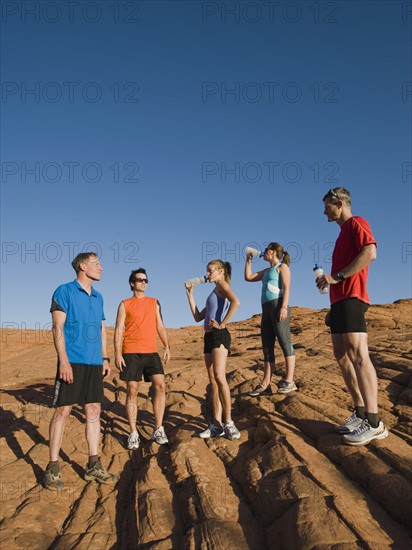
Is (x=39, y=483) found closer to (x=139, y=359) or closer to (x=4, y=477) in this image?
(x=4, y=477)

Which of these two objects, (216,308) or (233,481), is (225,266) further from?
(233,481)

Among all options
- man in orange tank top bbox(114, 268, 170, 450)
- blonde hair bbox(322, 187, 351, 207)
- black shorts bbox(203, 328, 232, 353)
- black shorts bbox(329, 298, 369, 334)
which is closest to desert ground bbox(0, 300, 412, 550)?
man in orange tank top bbox(114, 268, 170, 450)

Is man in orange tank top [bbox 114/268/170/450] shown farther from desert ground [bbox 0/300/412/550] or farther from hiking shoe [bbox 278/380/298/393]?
hiking shoe [bbox 278/380/298/393]

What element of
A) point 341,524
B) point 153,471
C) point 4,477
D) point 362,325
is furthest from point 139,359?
point 341,524

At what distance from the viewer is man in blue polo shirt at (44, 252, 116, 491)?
4613 millimetres

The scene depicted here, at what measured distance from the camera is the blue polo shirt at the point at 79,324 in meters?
4.81

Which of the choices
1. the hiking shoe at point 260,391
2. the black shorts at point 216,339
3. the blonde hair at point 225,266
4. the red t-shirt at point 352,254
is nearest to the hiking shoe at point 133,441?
the black shorts at point 216,339

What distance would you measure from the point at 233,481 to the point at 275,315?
265 centimetres

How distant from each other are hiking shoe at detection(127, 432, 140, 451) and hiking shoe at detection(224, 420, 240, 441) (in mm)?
1249

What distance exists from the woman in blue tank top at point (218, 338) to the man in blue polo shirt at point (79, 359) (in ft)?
4.33

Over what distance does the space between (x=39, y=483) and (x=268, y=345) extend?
11.1ft

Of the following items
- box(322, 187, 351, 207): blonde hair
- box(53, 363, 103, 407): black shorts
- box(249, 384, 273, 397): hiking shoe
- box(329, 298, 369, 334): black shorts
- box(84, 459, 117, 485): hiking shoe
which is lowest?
box(84, 459, 117, 485): hiking shoe

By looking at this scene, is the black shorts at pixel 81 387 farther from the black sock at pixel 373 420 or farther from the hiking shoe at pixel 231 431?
the black sock at pixel 373 420

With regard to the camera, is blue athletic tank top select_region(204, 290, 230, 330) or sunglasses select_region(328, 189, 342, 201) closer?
sunglasses select_region(328, 189, 342, 201)
